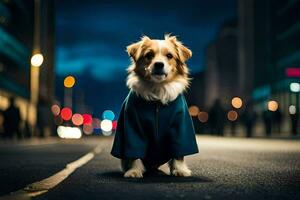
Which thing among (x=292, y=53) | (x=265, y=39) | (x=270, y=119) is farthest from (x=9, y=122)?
(x=265, y=39)

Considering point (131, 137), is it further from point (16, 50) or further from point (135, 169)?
point (16, 50)

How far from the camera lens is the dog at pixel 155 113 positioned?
262 inches

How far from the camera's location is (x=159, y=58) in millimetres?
6473

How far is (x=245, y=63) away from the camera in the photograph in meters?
88.0

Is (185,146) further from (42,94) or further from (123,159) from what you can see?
(42,94)

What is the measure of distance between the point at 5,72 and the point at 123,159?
55.3 metres

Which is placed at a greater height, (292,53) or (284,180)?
(292,53)

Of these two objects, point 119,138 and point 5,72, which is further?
point 5,72

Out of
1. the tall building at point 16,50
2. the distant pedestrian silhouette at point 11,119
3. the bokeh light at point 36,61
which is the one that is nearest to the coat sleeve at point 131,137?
the distant pedestrian silhouette at point 11,119

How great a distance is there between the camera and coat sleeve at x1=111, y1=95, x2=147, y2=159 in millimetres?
6656

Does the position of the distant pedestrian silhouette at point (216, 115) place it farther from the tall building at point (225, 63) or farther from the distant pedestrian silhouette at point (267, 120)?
the tall building at point (225, 63)

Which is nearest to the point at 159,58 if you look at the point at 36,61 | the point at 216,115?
the point at 36,61

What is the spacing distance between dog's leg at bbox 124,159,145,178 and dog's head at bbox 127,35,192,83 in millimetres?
905

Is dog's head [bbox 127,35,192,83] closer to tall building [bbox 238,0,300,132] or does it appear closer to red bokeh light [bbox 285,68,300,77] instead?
red bokeh light [bbox 285,68,300,77]
